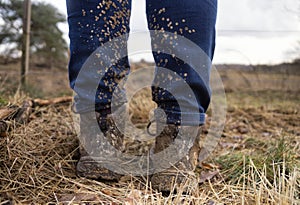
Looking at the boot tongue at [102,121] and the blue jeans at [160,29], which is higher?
the blue jeans at [160,29]

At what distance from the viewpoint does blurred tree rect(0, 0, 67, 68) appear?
4345 millimetres

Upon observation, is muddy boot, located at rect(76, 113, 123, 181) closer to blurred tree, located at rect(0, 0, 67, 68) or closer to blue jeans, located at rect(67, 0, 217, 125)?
blue jeans, located at rect(67, 0, 217, 125)

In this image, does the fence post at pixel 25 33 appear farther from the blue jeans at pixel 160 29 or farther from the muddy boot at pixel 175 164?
the muddy boot at pixel 175 164

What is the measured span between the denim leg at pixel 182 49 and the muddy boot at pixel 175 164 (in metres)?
0.04

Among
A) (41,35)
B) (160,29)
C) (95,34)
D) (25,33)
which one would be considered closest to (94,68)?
(95,34)

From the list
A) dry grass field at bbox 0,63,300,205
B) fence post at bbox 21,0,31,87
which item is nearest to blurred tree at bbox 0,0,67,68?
fence post at bbox 21,0,31,87

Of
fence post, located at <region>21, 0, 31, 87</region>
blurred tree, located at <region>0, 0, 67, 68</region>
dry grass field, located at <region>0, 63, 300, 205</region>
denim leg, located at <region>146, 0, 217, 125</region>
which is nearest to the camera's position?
dry grass field, located at <region>0, 63, 300, 205</region>

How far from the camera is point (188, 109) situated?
3.10 ft

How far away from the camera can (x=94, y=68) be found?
97 cm

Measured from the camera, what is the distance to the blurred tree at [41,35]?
4.34 m

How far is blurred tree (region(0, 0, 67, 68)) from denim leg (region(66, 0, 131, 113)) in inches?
143

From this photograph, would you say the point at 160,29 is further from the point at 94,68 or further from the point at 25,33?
the point at 25,33

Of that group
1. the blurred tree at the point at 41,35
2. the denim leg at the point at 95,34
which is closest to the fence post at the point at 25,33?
the blurred tree at the point at 41,35

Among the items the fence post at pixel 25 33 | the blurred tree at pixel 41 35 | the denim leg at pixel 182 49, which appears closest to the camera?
the denim leg at pixel 182 49
